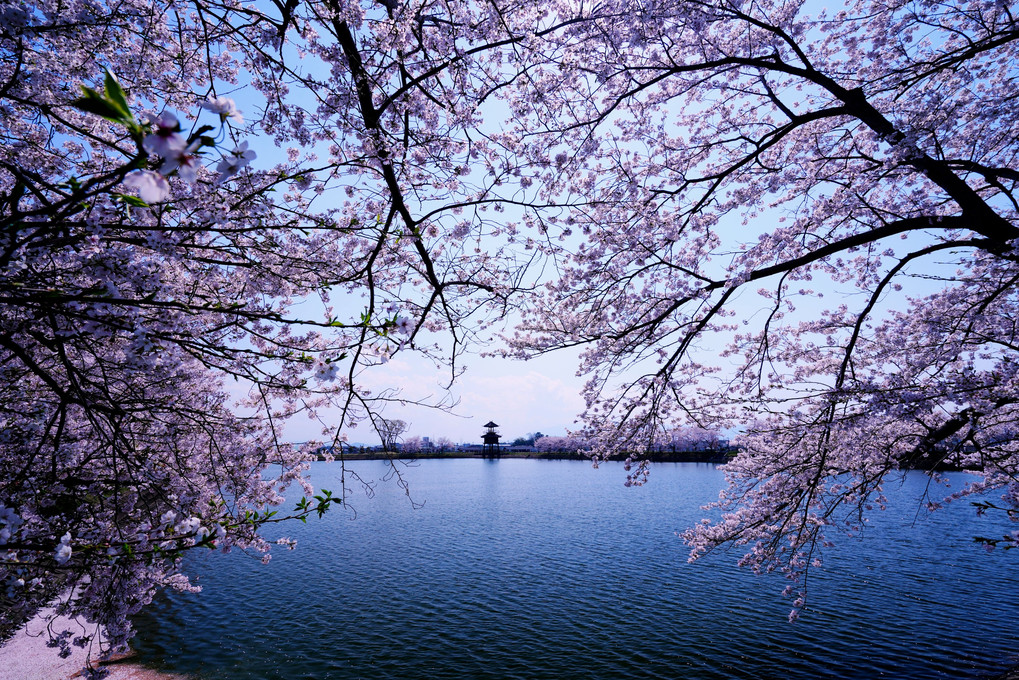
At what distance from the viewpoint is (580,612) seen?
13.7 metres

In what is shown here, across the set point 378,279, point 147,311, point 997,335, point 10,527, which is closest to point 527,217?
point 378,279

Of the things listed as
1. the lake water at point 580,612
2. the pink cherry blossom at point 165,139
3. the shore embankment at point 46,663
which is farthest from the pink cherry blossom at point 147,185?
the shore embankment at point 46,663

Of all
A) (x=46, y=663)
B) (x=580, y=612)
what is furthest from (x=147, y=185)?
(x=580, y=612)

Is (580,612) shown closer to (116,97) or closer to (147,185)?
(147,185)

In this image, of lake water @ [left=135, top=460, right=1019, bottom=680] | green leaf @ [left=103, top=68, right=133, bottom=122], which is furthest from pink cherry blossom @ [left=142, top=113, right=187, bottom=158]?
lake water @ [left=135, top=460, right=1019, bottom=680]

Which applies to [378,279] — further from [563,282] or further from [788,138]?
[788,138]

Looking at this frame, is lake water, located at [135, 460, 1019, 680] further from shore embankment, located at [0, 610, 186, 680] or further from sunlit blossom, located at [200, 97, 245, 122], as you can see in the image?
sunlit blossom, located at [200, 97, 245, 122]

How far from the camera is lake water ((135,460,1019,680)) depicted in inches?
432

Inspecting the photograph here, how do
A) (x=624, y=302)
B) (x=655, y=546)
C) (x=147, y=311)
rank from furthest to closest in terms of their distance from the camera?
(x=655, y=546)
(x=624, y=302)
(x=147, y=311)

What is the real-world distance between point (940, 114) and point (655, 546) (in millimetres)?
19235

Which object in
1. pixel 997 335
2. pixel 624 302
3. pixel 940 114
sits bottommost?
pixel 997 335

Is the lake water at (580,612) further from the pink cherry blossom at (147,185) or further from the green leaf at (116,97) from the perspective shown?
the green leaf at (116,97)

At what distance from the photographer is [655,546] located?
21.0 m

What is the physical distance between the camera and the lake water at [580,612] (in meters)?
11.0
